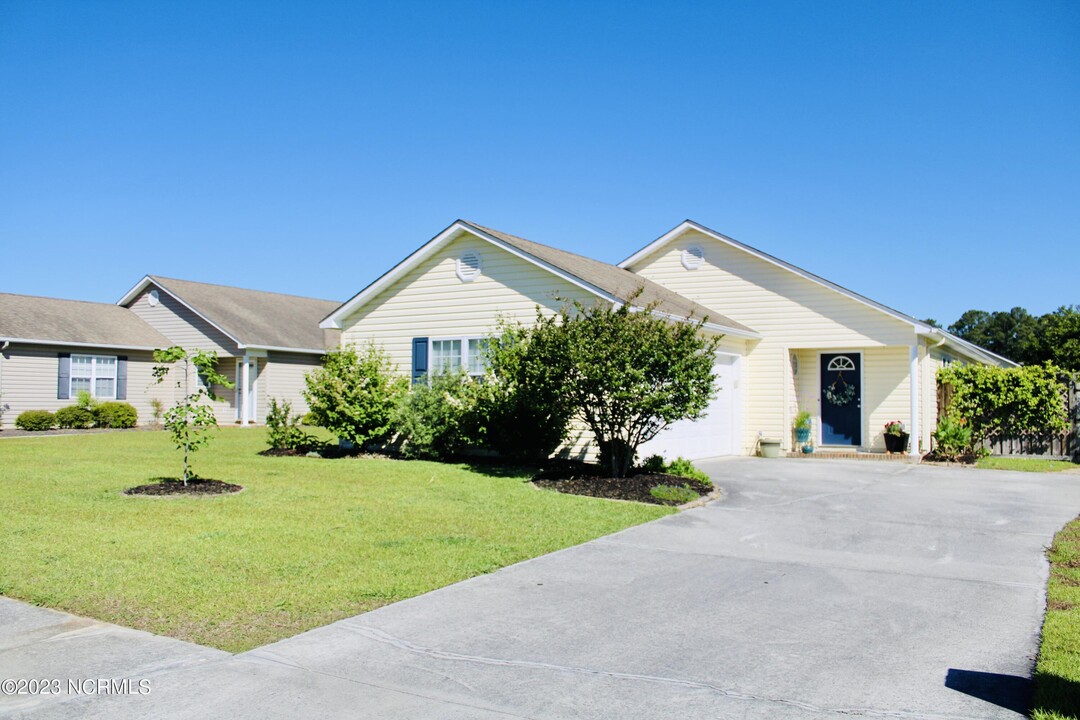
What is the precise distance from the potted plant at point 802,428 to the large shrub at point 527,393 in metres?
7.53

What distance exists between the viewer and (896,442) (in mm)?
19625

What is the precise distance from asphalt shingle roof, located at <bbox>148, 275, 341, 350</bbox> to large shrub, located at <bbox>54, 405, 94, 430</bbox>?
503cm

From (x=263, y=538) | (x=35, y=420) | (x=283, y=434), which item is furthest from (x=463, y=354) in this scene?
(x=35, y=420)

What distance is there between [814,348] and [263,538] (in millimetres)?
15266

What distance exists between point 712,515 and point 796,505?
5.92 ft

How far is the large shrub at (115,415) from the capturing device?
27312 mm

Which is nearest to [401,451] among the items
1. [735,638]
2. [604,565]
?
[604,565]

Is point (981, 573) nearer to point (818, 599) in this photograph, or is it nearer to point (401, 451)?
point (818, 599)

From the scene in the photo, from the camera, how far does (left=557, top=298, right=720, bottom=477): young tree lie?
497 inches

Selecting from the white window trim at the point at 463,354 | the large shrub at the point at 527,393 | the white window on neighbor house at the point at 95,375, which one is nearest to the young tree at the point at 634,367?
the large shrub at the point at 527,393

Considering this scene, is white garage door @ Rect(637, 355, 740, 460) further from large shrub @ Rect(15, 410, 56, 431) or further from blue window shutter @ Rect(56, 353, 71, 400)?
blue window shutter @ Rect(56, 353, 71, 400)

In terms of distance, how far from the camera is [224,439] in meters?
22.5

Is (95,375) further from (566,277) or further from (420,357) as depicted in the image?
(566,277)

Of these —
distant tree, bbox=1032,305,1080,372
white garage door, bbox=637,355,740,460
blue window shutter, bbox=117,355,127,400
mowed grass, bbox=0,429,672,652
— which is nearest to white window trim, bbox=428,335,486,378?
mowed grass, bbox=0,429,672,652
